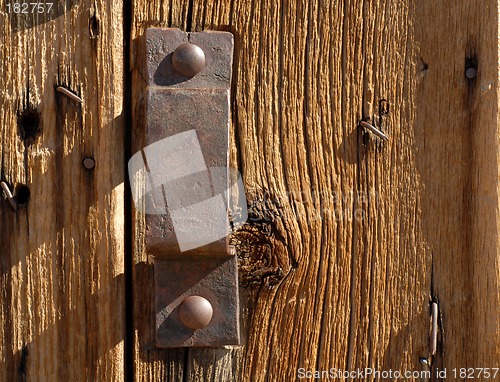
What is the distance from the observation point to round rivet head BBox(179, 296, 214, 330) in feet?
2.97

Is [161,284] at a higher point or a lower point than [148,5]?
lower

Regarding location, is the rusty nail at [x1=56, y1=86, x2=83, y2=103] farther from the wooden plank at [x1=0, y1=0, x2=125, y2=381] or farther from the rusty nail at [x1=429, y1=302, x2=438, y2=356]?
the rusty nail at [x1=429, y1=302, x2=438, y2=356]

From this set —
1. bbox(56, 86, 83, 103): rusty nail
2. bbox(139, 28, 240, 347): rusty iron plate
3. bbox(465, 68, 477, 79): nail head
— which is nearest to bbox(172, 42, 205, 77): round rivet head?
bbox(139, 28, 240, 347): rusty iron plate

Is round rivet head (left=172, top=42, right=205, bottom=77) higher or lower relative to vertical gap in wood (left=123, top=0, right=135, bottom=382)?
higher

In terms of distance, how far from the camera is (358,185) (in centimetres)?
97

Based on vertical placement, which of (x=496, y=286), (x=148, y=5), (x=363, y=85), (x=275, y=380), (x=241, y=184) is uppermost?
(x=148, y=5)

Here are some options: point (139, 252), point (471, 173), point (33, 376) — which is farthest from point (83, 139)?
point (471, 173)

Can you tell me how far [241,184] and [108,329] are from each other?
0.90ft

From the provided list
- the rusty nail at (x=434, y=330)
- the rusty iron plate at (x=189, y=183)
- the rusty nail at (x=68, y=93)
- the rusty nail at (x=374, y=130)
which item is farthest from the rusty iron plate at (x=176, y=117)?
the rusty nail at (x=434, y=330)

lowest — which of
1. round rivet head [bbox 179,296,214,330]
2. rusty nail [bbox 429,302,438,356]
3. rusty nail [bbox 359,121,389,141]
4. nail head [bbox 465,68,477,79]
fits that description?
rusty nail [bbox 429,302,438,356]

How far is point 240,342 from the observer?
96 cm

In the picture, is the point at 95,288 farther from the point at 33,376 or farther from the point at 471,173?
the point at 471,173

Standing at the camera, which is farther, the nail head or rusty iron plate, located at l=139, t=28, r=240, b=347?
the nail head

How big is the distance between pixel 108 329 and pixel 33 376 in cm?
12
